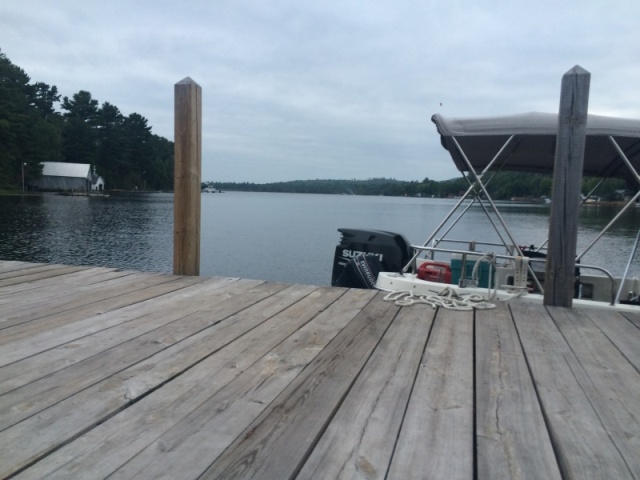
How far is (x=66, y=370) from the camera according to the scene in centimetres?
210

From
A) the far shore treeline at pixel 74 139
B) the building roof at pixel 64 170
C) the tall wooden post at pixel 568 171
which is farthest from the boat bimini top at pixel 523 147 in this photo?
the building roof at pixel 64 170

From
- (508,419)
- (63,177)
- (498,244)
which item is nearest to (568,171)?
(508,419)

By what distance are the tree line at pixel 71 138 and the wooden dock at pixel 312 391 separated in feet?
222

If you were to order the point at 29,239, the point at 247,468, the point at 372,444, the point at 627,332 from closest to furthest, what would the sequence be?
the point at 247,468 → the point at 372,444 → the point at 627,332 → the point at 29,239

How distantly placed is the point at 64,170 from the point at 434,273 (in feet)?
262

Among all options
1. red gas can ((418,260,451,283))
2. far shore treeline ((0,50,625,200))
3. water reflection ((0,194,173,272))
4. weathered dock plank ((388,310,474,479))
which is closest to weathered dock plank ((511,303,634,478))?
weathered dock plank ((388,310,474,479))

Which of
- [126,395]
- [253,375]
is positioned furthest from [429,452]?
[126,395]

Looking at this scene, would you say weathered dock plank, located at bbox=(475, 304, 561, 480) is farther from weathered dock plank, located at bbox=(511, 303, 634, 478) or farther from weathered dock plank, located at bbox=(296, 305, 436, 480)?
weathered dock plank, located at bbox=(296, 305, 436, 480)

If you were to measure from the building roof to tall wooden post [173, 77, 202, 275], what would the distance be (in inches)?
3087

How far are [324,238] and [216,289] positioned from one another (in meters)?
23.1

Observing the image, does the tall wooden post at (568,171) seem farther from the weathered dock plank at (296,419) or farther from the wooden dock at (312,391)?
the weathered dock plank at (296,419)

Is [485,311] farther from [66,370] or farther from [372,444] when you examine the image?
[66,370]

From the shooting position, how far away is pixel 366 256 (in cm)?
616

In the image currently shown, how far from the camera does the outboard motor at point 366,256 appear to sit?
5.94 metres
